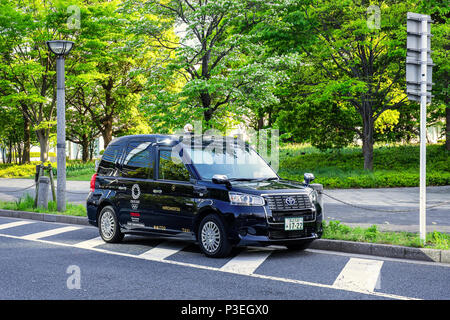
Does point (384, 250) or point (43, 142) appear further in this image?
point (43, 142)

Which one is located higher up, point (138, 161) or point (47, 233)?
point (138, 161)

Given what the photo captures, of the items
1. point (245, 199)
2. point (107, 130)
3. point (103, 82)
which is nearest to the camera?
point (245, 199)

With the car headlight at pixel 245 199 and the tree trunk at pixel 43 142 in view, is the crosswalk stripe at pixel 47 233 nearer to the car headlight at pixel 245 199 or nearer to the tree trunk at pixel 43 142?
the car headlight at pixel 245 199

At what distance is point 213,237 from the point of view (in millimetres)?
8211

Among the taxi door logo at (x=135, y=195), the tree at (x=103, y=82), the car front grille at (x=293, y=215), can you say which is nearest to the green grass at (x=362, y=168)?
the tree at (x=103, y=82)

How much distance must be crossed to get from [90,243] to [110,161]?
5.30 ft

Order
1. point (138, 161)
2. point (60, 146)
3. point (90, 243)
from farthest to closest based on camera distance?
1. point (60, 146)
2. point (90, 243)
3. point (138, 161)

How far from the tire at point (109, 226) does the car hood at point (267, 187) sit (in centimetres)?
275
